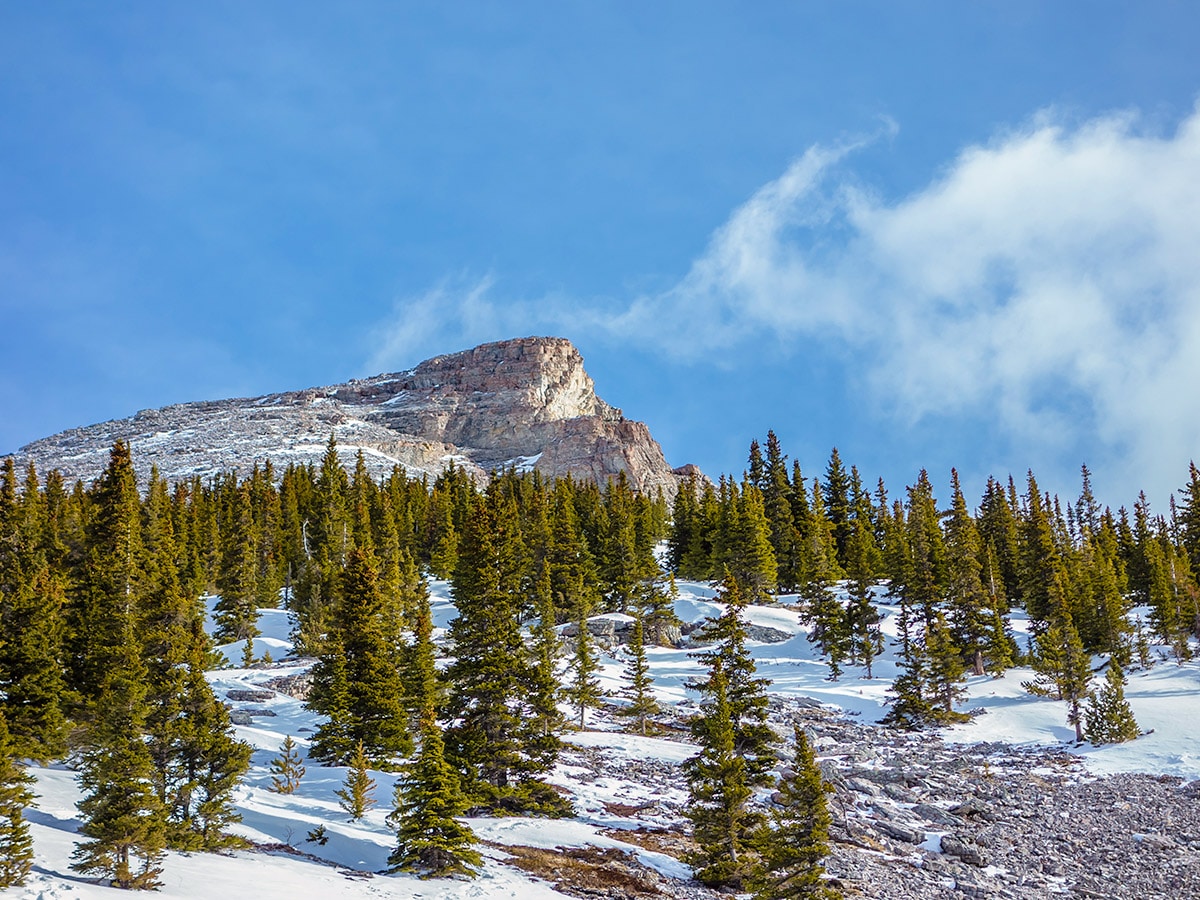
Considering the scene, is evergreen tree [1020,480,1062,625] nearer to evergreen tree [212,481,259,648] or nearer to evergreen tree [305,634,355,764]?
evergreen tree [305,634,355,764]

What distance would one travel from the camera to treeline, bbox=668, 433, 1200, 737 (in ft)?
173

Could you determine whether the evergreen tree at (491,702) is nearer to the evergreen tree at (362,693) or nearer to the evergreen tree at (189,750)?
the evergreen tree at (362,693)

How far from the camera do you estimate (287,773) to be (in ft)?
98.2

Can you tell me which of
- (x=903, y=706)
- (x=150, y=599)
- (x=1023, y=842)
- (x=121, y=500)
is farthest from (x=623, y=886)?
(x=121, y=500)

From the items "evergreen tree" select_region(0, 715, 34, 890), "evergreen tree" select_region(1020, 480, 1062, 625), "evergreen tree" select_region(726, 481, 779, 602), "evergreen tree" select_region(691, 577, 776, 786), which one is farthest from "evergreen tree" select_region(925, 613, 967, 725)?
"evergreen tree" select_region(0, 715, 34, 890)

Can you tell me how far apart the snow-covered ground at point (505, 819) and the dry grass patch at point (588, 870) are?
0.51m

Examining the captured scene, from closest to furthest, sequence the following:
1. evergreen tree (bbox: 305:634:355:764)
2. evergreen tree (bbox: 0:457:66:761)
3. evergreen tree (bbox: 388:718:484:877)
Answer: evergreen tree (bbox: 388:718:484:877)
evergreen tree (bbox: 0:457:66:761)
evergreen tree (bbox: 305:634:355:764)

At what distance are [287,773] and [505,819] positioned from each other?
26.9 ft

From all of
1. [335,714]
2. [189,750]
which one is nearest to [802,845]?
[189,750]

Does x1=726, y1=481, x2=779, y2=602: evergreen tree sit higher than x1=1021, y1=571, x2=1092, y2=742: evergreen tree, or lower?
higher

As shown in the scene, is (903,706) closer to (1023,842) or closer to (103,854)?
(1023,842)

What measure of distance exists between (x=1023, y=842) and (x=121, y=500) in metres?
45.3

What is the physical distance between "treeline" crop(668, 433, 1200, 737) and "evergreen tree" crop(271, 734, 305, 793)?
100 ft

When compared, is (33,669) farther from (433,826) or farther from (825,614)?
(825,614)
